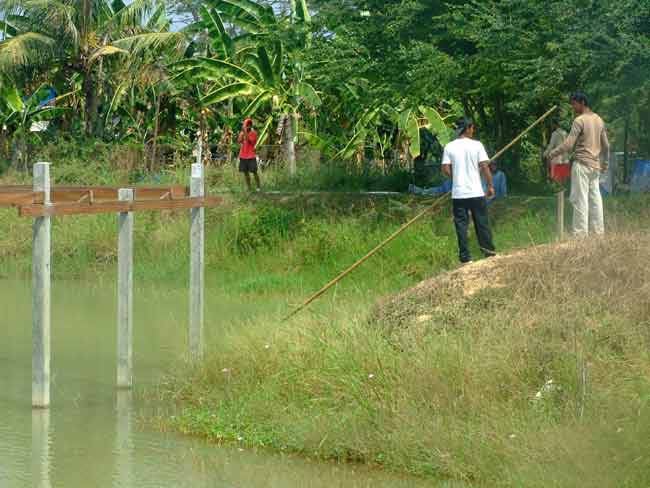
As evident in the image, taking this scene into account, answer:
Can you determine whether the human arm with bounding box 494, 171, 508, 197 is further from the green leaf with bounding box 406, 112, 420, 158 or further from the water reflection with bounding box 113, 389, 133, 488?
the water reflection with bounding box 113, 389, 133, 488

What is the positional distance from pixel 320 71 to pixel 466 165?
29.2 feet

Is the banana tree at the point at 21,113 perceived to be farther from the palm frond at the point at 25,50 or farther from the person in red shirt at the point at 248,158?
the person in red shirt at the point at 248,158

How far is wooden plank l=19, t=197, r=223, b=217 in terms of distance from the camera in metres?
10.6

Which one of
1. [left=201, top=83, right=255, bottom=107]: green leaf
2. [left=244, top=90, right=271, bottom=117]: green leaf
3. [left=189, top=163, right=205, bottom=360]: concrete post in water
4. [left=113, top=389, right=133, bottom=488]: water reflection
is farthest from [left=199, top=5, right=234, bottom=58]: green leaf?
[left=113, top=389, right=133, bottom=488]: water reflection

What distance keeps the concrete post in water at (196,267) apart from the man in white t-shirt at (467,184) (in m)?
2.52

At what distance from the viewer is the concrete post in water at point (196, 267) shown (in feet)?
42.1

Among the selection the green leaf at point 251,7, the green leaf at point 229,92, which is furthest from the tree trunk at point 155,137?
the green leaf at point 251,7

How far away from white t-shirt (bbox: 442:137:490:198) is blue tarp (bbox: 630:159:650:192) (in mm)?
6975

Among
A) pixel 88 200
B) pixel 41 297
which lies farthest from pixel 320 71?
pixel 41 297

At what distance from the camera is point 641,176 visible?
66.2ft

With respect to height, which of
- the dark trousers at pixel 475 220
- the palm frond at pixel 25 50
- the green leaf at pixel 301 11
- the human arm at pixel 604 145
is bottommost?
the dark trousers at pixel 475 220

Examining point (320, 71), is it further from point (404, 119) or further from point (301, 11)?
point (301, 11)

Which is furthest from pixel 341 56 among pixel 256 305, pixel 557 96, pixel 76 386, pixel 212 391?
pixel 212 391

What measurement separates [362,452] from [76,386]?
13.9 feet
